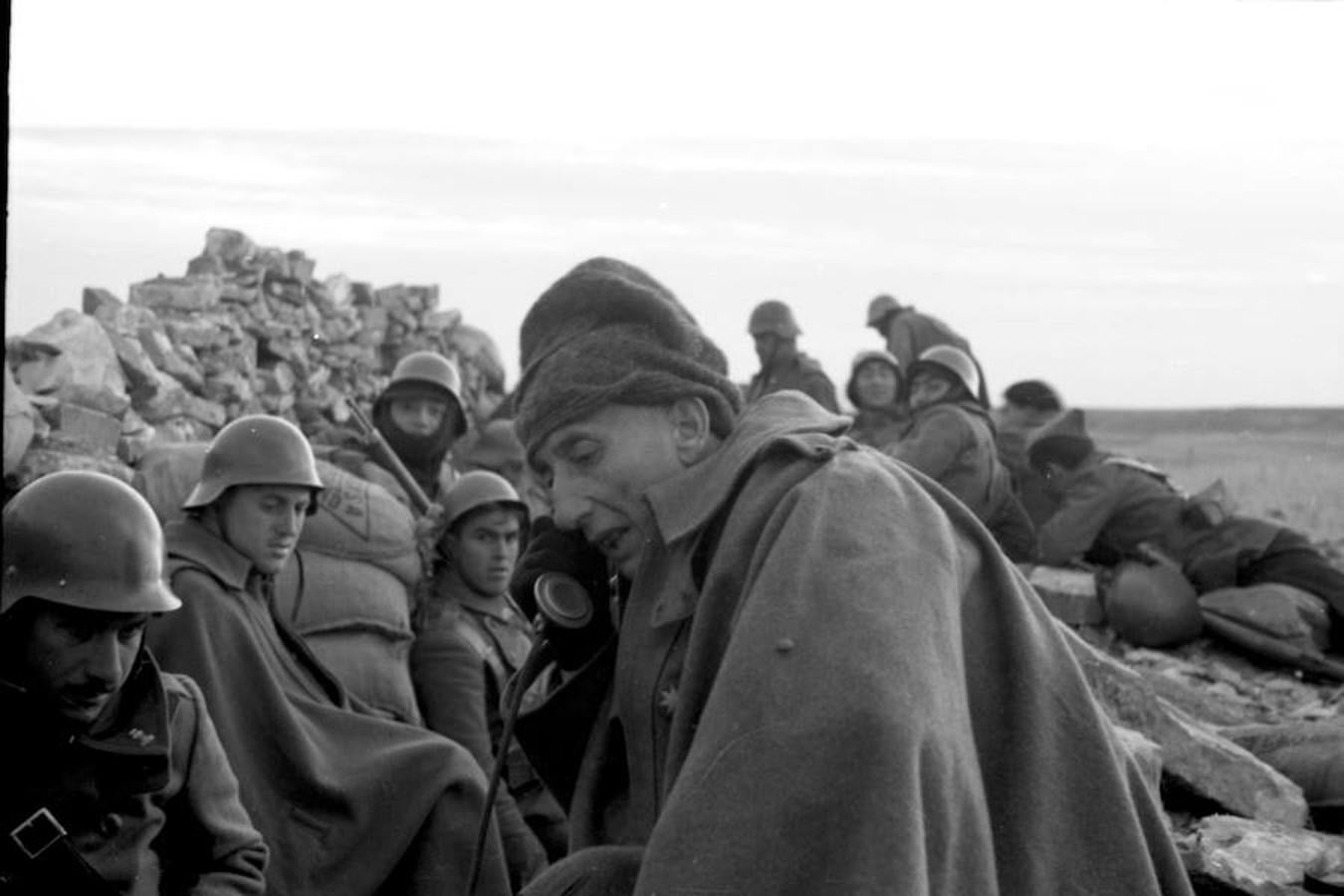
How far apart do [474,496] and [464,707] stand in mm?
925

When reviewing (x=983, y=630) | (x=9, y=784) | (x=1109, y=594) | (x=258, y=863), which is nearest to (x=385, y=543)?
(x=258, y=863)

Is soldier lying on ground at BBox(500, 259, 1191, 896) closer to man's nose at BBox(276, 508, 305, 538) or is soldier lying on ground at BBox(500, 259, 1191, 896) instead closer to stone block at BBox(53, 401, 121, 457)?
man's nose at BBox(276, 508, 305, 538)

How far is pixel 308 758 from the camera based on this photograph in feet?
19.9

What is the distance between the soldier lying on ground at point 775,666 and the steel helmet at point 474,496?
4.16m

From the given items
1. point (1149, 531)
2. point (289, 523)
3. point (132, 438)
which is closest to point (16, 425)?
point (132, 438)

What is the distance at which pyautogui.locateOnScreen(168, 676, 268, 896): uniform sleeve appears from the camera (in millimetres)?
4406

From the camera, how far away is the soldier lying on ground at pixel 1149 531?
1301 centimetres

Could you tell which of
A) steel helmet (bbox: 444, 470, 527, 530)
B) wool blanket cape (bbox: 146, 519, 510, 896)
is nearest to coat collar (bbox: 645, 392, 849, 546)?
wool blanket cape (bbox: 146, 519, 510, 896)

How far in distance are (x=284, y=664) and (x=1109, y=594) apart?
7576 millimetres

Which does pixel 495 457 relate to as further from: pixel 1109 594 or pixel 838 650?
pixel 838 650

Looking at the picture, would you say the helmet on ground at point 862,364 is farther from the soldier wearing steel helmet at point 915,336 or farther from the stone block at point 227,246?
the stone block at point 227,246

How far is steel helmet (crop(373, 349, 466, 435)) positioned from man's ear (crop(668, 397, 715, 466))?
6.01 meters

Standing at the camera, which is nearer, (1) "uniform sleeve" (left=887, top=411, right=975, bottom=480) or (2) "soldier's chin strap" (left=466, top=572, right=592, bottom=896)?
(2) "soldier's chin strap" (left=466, top=572, right=592, bottom=896)

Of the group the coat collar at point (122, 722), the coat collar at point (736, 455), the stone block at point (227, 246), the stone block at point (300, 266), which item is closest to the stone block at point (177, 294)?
the stone block at point (227, 246)
